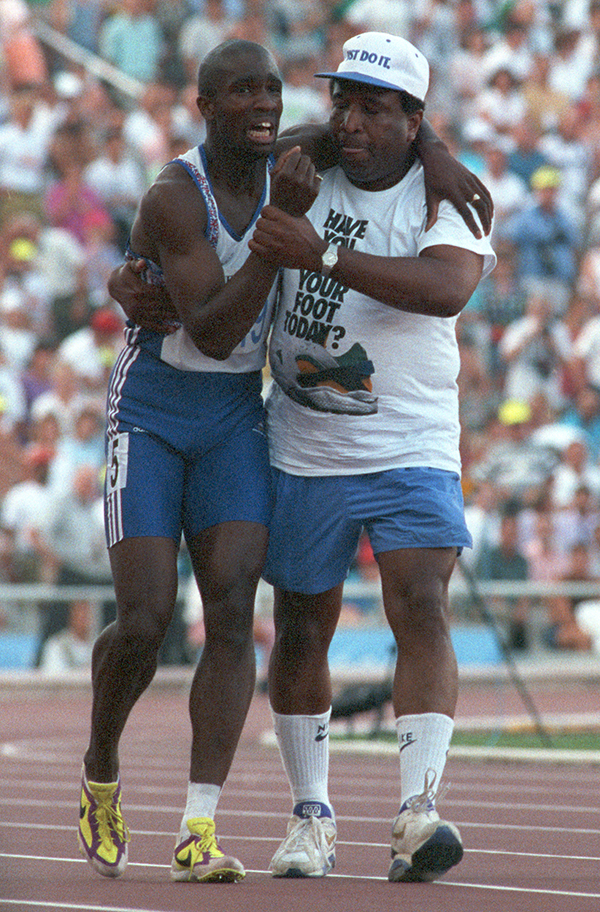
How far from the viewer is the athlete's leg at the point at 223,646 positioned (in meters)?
5.19

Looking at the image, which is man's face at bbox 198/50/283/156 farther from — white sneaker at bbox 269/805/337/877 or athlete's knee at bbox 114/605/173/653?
white sneaker at bbox 269/805/337/877

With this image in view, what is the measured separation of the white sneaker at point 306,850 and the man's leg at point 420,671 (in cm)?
31

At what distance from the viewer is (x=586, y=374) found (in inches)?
653

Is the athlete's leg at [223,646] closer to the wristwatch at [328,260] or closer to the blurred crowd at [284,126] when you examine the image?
the wristwatch at [328,260]

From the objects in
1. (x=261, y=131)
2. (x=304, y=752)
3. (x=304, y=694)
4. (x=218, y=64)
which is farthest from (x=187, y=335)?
(x=304, y=752)

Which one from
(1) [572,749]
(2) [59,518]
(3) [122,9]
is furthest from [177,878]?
(3) [122,9]

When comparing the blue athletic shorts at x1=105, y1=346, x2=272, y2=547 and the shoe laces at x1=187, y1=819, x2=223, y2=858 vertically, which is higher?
the blue athletic shorts at x1=105, y1=346, x2=272, y2=547

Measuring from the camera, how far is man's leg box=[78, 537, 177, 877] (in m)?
5.16

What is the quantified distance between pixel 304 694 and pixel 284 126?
12208 mm

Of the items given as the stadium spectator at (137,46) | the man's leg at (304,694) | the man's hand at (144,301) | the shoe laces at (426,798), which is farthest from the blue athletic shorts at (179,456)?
the stadium spectator at (137,46)

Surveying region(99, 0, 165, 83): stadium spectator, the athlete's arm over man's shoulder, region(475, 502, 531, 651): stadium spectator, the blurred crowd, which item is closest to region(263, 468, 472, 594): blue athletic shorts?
the athlete's arm over man's shoulder

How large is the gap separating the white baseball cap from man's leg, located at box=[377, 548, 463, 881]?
136 centimetres

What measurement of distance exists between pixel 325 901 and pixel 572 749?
5766mm

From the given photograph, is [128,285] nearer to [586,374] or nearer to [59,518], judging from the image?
[59,518]
